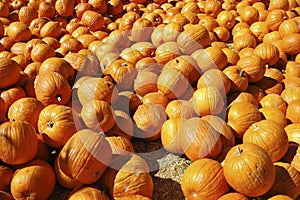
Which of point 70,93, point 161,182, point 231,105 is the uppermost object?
point 70,93

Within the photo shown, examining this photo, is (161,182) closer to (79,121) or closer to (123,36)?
(79,121)

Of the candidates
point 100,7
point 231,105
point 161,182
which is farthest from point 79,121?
point 100,7

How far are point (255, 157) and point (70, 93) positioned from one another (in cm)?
258

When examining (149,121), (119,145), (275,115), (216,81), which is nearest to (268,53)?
(216,81)

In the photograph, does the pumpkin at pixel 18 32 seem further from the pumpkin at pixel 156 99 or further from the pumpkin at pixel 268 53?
the pumpkin at pixel 268 53

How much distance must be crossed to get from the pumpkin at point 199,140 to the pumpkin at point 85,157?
929 mm

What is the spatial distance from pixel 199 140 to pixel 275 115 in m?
1.29

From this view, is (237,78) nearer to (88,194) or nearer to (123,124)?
(123,124)

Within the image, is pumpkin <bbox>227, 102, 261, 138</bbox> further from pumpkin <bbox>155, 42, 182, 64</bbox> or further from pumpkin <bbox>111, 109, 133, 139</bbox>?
pumpkin <bbox>155, 42, 182, 64</bbox>

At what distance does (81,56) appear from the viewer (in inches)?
213

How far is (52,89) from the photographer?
168 inches

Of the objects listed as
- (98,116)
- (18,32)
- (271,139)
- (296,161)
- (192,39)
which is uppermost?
(18,32)

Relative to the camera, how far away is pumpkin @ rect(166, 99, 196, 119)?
14.4 ft

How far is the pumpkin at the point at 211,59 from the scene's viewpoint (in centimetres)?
509
